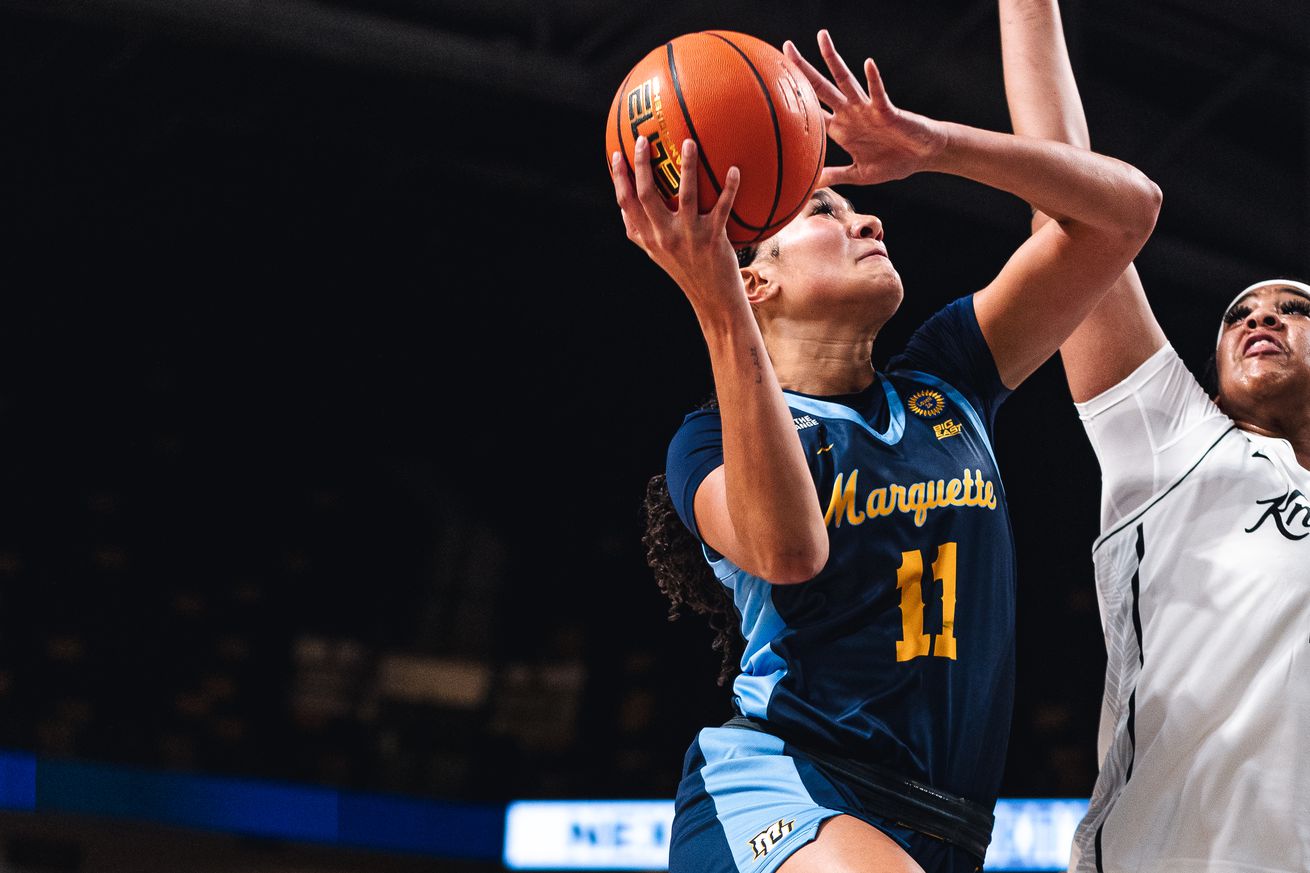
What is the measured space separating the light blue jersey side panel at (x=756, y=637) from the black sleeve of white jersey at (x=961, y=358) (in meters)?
0.52

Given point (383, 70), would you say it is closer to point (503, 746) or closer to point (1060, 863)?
point (503, 746)

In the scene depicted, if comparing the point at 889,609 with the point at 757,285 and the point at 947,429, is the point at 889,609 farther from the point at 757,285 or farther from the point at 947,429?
the point at 757,285

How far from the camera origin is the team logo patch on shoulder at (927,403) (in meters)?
2.13

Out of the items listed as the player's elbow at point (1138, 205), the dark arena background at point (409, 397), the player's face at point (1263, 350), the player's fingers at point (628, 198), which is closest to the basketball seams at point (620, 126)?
the player's fingers at point (628, 198)

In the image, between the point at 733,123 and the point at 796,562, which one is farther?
the point at 733,123

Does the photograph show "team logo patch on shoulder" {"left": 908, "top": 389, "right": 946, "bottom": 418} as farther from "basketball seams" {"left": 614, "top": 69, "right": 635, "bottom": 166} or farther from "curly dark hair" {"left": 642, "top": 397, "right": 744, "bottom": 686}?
"basketball seams" {"left": 614, "top": 69, "right": 635, "bottom": 166}

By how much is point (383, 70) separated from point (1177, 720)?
5.12 m

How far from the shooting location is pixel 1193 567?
237 cm

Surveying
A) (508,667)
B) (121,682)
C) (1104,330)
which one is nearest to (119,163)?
(121,682)

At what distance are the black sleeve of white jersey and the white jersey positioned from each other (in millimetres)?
403

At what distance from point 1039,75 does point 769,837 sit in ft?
4.78

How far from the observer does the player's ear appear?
2156 mm

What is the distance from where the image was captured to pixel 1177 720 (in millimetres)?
2277

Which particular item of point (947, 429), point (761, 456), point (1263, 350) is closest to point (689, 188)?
point (761, 456)
